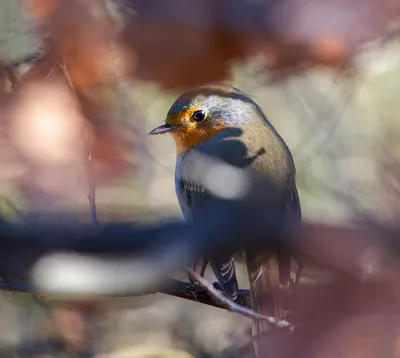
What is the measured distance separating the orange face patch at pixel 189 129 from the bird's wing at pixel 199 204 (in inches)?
2.2

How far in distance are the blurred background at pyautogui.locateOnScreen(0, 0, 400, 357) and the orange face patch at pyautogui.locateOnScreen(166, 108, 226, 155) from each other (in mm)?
72

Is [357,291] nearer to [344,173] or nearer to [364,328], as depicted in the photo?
[364,328]

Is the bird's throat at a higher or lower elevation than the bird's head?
lower

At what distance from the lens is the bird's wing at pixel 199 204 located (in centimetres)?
99

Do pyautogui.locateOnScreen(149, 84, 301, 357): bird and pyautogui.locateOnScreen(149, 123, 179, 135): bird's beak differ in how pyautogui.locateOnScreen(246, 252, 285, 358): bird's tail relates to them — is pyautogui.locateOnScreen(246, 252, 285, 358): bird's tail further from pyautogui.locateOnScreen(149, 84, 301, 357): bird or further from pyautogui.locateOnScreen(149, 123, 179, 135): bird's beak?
pyautogui.locateOnScreen(149, 123, 179, 135): bird's beak

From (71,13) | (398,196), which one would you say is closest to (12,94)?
(71,13)

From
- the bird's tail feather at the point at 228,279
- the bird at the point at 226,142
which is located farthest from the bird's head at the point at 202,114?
the bird's tail feather at the point at 228,279

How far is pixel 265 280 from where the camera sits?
3.27 ft

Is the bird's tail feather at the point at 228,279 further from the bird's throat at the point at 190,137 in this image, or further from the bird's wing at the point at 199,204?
the bird's throat at the point at 190,137

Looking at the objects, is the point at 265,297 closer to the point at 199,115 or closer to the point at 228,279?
the point at 228,279

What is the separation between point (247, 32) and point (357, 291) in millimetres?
714

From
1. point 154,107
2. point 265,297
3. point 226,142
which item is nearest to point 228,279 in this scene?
point 265,297

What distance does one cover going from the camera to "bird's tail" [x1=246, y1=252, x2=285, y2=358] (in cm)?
86

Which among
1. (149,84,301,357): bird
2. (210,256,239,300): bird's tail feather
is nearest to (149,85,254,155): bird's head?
(149,84,301,357): bird
